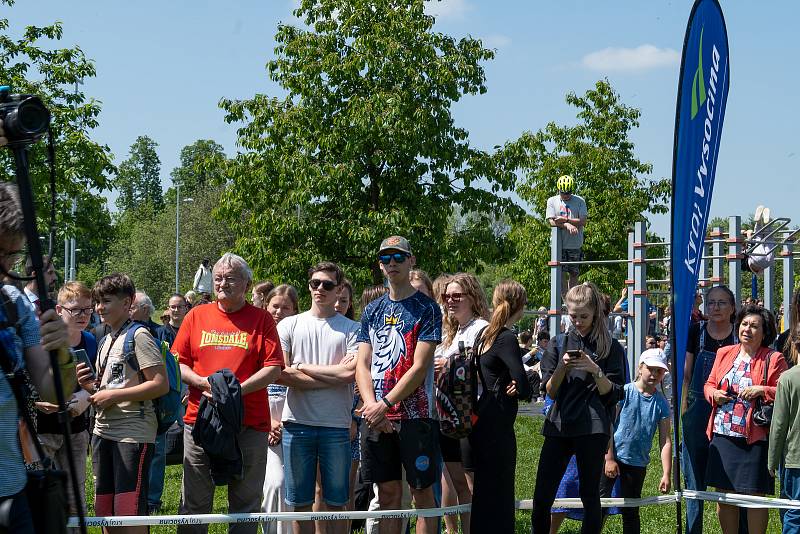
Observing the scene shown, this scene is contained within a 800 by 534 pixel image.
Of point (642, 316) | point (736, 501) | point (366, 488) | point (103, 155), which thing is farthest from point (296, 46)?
point (736, 501)

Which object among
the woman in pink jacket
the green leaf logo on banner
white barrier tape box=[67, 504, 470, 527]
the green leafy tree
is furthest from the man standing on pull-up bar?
the green leafy tree

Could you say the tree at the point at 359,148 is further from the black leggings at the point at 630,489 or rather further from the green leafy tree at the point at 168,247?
the green leafy tree at the point at 168,247

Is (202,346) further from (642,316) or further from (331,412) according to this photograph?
(642,316)

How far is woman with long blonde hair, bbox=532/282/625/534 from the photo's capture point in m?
6.28

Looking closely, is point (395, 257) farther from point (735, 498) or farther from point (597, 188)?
point (597, 188)

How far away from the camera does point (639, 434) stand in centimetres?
709

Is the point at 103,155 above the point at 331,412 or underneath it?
above

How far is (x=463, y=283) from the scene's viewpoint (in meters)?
6.82

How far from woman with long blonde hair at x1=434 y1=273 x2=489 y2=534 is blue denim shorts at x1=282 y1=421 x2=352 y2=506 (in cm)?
69

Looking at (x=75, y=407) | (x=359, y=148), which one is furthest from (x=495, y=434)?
(x=359, y=148)

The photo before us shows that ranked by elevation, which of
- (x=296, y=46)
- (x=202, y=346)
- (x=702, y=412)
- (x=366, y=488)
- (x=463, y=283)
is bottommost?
(x=366, y=488)

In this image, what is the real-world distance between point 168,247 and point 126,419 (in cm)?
6889

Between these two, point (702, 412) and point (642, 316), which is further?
point (642, 316)

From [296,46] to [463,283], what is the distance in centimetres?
1704
